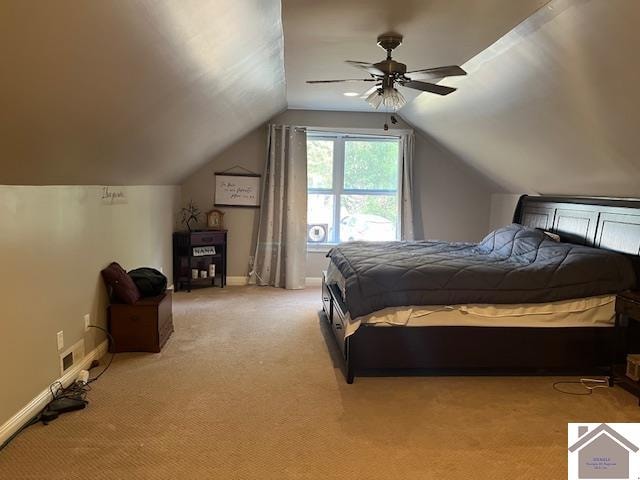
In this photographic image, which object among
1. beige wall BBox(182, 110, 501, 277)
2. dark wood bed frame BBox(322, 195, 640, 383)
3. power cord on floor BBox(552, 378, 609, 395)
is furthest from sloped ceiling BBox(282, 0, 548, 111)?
power cord on floor BBox(552, 378, 609, 395)

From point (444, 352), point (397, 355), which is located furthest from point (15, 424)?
point (444, 352)

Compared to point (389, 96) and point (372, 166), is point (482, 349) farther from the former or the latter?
point (372, 166)

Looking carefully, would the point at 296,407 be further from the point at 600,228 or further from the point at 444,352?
the point at 600,228

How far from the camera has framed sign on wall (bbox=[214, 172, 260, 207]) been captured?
6156 mm

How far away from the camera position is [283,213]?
20.2 ft

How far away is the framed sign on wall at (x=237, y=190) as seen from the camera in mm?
6156

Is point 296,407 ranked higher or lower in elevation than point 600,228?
lower

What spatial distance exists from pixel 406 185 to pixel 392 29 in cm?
339

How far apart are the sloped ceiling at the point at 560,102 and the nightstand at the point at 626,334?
90 centimetres

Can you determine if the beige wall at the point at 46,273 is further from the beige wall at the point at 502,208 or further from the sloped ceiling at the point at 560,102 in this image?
the beige wall at the point at 502,208

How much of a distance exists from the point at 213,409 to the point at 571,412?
2.11m

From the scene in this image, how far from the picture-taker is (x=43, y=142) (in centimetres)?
221

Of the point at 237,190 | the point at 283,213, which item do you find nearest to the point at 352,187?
the point at 283,213

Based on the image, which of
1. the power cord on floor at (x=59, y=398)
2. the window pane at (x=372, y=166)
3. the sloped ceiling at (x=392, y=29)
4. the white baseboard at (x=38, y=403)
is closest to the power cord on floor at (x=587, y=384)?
the sloped ceiling at (x=392, y=29)
